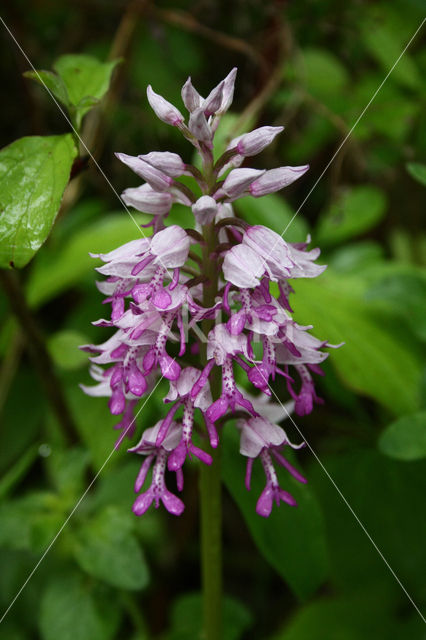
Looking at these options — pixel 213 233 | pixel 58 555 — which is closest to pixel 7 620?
pixel 58 555

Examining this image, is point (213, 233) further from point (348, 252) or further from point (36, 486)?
point (36, 486)

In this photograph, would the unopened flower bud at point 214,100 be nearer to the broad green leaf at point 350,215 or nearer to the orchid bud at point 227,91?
→ the orchid bud at point 227,91

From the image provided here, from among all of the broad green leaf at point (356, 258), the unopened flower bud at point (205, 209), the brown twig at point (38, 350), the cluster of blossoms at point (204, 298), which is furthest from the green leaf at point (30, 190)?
the broad green leaf at point (356, 258)

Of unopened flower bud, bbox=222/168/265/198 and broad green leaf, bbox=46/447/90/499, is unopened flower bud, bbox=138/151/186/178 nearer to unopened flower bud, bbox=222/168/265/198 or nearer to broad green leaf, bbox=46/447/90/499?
unopened flower bud, bbox=222/168/265/198

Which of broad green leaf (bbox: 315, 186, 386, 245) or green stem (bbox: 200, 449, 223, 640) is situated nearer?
green stem (bbox: 200, 449, 223, 640)

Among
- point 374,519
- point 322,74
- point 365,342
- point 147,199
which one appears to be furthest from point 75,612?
point 322,74

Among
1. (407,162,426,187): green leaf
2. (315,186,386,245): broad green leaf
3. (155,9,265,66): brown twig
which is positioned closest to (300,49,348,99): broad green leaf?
(155,9,265,66): brown twig
